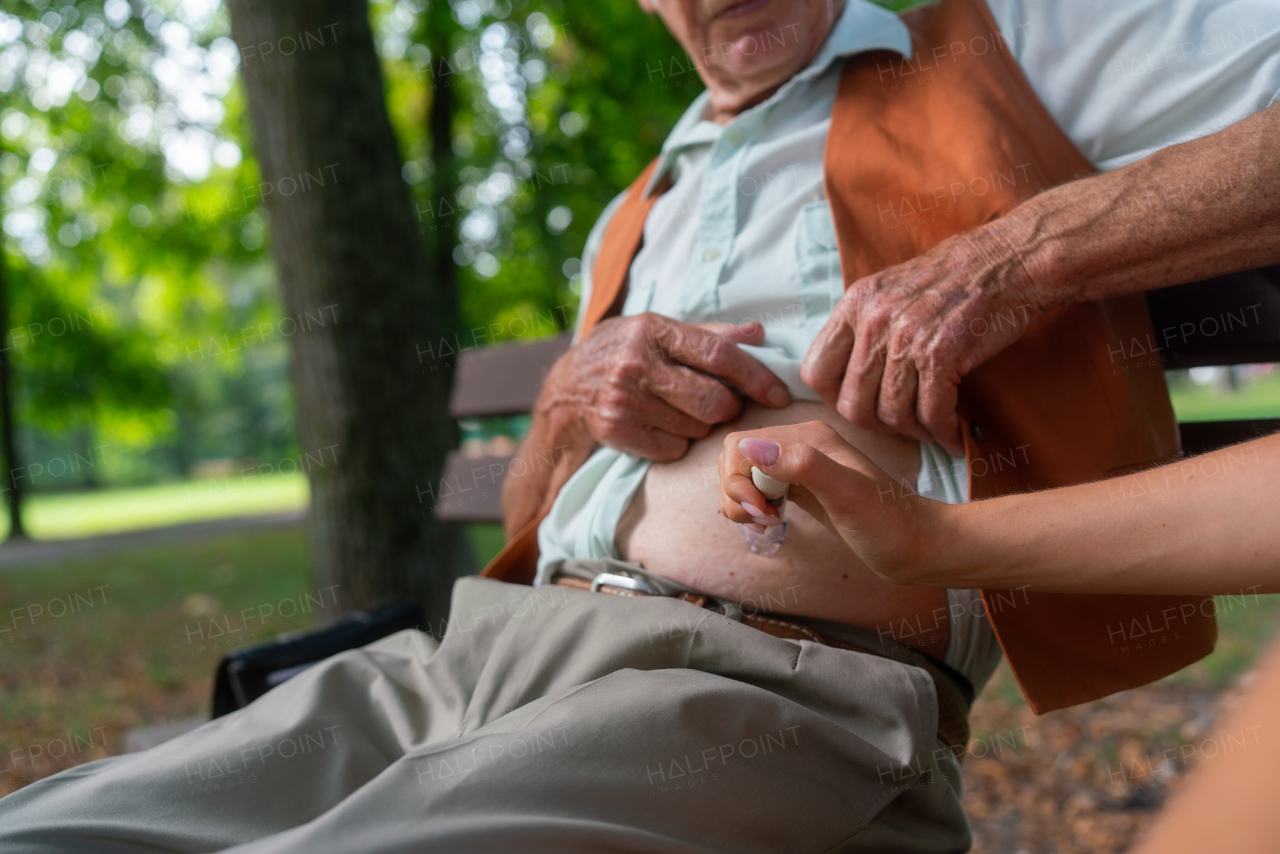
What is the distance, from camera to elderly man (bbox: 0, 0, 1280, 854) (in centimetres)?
113

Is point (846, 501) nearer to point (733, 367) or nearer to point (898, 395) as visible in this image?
point (898, 395)

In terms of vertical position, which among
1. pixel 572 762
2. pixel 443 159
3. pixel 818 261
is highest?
pixel 443 159

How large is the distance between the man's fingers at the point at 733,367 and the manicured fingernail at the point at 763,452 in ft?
1.59

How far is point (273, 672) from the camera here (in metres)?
1.99

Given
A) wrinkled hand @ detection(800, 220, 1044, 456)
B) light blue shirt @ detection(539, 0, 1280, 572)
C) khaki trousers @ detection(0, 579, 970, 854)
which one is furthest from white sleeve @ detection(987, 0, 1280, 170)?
khaki trousers @ detection(0, 579, 970, 854)

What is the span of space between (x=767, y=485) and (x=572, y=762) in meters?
0.41

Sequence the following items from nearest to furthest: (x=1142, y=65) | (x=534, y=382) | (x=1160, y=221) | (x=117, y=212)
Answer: (x=1160, y=221)
(x=1142, y=65)
(x=534, y=382)
(x=117, y=212)

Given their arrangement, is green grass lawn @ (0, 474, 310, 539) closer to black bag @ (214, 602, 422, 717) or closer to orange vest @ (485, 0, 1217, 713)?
black bag @ (214, 602, 422, 717)

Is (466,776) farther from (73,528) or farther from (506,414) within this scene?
(73,528)

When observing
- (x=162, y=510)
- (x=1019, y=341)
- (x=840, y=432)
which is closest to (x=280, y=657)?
(x=840, y=432)

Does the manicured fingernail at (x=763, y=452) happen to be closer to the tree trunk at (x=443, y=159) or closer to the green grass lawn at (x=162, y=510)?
the tree trunk at (x=443, y=159)

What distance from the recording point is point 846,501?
3.45 feet

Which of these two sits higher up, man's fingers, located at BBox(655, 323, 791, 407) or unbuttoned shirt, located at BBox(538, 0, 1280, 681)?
unbuttoned shirt, located at BBox(538, 0, 1280, 681)

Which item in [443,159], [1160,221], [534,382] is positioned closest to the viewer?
[1160,221]
